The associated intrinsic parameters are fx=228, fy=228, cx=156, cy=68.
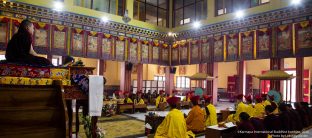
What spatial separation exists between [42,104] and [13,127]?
0.51 m

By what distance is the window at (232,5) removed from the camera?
12.2 meters

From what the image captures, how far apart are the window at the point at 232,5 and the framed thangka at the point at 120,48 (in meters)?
6.03

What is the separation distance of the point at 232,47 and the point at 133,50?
19.6ft

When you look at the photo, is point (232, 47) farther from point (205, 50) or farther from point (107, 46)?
point (107, 46)

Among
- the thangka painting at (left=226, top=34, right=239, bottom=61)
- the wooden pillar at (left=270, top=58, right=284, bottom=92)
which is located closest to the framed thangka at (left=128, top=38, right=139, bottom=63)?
the thangka painting at (left=226, top=34, right=239, bottom=61)

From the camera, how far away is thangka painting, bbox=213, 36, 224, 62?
1331cm

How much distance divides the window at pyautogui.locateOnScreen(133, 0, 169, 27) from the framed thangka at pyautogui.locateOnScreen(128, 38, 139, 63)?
5.91 ft

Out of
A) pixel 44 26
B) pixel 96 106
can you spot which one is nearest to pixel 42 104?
pixel 96 106

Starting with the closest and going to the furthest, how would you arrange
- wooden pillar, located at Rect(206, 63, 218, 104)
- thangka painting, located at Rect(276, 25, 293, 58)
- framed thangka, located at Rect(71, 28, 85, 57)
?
thangka painting, located at Rect(276, 25, 293, 58) < framed thangka, located at Rect(71, 28, 85, 57) < wooden pillar, located at Rect(206, 63, 218, 104)

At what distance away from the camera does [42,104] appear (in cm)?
342

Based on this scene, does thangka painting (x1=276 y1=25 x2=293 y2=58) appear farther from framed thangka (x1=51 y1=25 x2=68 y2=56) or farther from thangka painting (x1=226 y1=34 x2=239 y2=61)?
framed thangka (x1=51 y1=25 x2=68 y2=56)

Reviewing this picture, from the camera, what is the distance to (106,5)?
45.0ft

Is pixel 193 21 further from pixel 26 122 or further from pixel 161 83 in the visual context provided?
pixel 26 122

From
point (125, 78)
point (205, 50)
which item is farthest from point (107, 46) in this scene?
point (205, 50)
